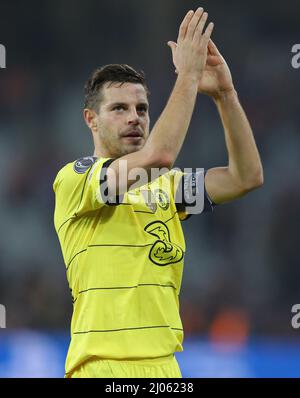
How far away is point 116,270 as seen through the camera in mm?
3301

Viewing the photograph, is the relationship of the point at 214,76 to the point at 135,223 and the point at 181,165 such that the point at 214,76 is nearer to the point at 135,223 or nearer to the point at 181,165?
the point at 135,223

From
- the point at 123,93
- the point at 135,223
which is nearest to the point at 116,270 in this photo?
the point at 135,223

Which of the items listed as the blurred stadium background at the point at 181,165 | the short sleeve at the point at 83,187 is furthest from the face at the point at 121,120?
the blurred stadium background at the point at 181,165

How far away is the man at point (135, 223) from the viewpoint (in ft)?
10.3

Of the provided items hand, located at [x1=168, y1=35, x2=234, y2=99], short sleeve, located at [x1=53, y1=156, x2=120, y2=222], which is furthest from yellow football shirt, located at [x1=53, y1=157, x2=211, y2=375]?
hand, located at [x1=168, y1=35, x2=234, y2=99]

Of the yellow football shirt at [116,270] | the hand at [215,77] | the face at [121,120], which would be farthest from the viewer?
the face at [121,120]

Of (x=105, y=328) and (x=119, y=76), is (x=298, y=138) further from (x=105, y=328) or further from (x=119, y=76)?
(x=105, y=328)

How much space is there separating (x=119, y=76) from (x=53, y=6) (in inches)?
228

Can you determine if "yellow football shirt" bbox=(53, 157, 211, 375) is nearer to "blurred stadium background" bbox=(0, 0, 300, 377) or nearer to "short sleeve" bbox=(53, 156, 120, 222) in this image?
"short sleeve" bbox=(53, 156, 120, 222)

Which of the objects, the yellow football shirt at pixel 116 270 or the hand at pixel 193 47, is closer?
the hand at pixel 193 47

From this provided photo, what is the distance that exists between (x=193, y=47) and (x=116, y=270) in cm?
101

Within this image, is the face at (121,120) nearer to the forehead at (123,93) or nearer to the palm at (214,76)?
the forehead at (123,93)

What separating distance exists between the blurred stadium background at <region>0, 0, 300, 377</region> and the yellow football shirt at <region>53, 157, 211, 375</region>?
3105 millimetres
